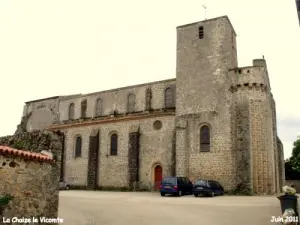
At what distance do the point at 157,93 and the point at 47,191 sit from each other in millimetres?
25916

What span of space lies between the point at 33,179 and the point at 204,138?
21.1 m

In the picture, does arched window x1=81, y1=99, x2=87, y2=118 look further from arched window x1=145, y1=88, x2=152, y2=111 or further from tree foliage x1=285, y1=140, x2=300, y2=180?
tree foliage x1=285, y1=140, x2=300, y2=180

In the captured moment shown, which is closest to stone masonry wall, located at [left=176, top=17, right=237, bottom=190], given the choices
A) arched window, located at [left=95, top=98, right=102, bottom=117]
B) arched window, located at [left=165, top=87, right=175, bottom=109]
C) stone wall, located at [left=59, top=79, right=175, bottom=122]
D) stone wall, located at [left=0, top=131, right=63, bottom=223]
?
arched window, located at [left=165, top=87, right=175, bottom=109]

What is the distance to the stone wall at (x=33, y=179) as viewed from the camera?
31.4 ft

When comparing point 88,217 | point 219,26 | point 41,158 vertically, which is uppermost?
point 219,26

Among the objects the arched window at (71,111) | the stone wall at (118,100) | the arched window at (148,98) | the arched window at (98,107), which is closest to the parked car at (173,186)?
the stone wall at (118,100)

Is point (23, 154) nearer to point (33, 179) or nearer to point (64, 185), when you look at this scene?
point (33, 179)

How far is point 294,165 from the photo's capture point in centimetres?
5447

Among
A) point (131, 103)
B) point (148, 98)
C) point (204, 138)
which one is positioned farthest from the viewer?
point (131, 103)

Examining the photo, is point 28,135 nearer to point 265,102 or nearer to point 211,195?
point 211,195

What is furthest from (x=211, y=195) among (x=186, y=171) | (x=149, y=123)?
(x=149, y=123)

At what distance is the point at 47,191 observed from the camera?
11.5m

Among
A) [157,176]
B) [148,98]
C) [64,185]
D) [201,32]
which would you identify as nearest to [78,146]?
[64,185]

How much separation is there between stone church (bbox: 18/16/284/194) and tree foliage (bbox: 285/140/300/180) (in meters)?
19.6
